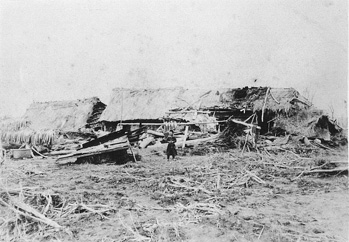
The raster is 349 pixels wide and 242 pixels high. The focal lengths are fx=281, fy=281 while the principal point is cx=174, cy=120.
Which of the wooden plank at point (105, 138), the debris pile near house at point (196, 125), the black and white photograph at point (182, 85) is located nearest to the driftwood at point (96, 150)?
the debris pile near house at point (196, 125)

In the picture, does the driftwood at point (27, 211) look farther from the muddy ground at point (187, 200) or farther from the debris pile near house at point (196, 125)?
the debris pile near house at point (196, 125)

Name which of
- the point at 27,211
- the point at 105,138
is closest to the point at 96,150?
the point at 105,138

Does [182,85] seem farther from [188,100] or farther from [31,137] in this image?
[31,137]

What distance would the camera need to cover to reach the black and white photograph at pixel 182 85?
319 cm

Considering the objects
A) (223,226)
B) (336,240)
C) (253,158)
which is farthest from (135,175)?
(336,240)

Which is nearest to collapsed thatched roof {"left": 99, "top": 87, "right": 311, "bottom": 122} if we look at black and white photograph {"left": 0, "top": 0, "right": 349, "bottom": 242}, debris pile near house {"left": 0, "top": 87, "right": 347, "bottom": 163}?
debris pile near house {"left": 0, "top": 87, "right": 347, "bottom": 163}

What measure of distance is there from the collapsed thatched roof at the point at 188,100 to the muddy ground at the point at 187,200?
1.16m

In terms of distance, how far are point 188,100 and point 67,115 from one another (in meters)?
3.57

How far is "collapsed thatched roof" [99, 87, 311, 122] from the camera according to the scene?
4930 millimetres

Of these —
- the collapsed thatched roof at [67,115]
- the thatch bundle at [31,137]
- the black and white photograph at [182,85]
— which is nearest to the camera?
the black and white photograph at [182,85]

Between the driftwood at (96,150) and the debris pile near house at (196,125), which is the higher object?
the debris pile near house at (196,125)

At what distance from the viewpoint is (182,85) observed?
4.17m

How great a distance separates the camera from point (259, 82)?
13.9 ft

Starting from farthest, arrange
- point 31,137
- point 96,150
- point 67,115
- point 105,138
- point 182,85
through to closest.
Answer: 1. point 67,115
2. point 31,137
3. point 105,138
4. point 96,150
5. point 182,85
